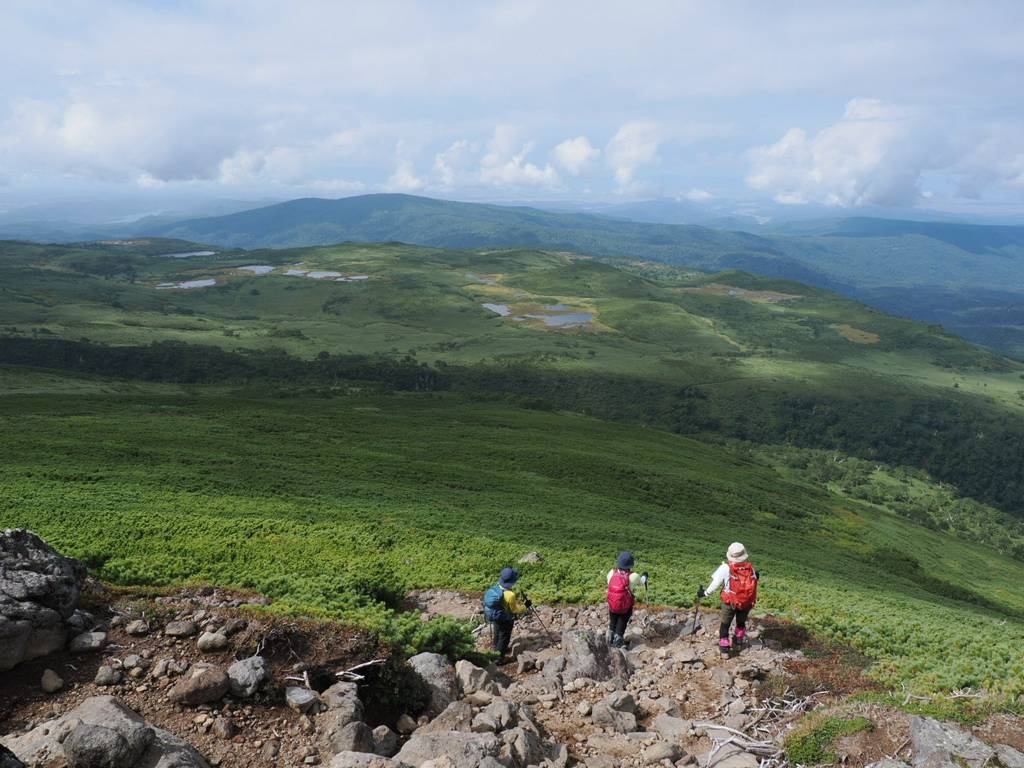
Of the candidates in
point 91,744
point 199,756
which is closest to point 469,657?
point 199,756

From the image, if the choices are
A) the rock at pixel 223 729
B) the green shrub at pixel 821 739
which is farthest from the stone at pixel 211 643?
the green shrub at pixel 821 739

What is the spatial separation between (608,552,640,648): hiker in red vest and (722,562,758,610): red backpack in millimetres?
2785

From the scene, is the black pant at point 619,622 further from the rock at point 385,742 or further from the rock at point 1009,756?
the rock at point 1009,756

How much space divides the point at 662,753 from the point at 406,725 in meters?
5.72

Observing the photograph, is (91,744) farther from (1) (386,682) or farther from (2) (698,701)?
(2) (698,701)

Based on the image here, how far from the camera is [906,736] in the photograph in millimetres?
12125

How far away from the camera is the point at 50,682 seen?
40.9ft

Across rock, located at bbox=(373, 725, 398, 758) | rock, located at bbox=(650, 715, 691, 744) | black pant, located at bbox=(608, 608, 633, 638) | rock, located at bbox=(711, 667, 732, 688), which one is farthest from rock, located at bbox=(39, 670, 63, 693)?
rock, located at bbox=(711, 667, 732, 688)

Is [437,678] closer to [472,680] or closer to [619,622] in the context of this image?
[472,680]

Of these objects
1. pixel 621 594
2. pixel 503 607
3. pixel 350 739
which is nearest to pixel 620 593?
pixel 621 594

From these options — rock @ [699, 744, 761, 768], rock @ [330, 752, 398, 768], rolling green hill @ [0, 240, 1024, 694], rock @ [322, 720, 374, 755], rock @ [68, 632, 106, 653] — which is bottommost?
rolling green hill @ [0, 240, 1024, 694]

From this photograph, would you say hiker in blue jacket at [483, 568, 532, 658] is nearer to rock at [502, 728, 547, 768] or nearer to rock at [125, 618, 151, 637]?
rock at [502, 728, 547, 768]

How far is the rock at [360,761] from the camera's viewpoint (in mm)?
10727

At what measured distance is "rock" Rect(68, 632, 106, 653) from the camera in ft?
44.8
